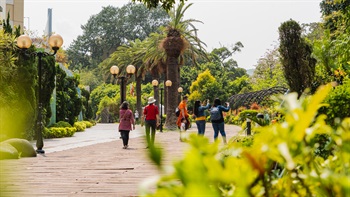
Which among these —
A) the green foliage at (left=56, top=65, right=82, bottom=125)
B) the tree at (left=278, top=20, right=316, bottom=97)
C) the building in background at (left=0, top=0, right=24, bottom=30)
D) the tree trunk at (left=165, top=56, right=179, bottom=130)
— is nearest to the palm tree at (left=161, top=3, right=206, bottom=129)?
the tree trunk at (left=165, top=56, right=179, bottom=130)

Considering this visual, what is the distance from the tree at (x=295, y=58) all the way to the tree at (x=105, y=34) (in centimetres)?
7112

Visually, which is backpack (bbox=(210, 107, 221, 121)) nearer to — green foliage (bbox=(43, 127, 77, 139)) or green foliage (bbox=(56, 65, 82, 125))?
green foliage (bbox=(43, 127, 77, 139))

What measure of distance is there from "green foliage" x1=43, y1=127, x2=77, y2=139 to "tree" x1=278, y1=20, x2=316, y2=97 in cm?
1052

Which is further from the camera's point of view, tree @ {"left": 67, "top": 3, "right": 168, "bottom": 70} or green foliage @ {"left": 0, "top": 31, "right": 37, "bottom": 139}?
tree @ {"left": 67, "top": 3, "right": 168, "bottom": 70}

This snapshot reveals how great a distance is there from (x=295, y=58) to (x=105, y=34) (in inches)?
2914

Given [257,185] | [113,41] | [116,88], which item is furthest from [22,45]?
[113,41]

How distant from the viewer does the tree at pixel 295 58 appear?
824 inches

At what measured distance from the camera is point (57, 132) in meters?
25.8

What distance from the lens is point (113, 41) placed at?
92750mm

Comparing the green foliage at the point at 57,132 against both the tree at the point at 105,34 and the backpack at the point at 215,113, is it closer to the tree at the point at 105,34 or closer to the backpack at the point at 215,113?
the backpack at the point at 215,113

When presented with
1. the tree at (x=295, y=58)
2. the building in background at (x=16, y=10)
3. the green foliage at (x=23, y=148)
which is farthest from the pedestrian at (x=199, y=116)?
the building in background at (x=16, y=10)

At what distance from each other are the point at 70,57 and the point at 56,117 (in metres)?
63.6

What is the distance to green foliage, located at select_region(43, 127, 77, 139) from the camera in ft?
81.7

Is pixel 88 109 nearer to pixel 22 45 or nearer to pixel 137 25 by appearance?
pixel 22 45
